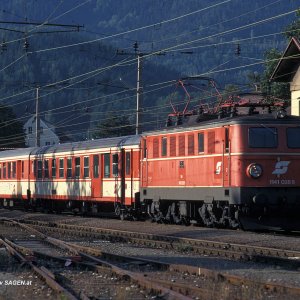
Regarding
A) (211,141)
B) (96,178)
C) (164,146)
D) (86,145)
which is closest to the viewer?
(211,141)

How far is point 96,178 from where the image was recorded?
33.3 m

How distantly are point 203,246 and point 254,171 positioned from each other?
13.7 ft

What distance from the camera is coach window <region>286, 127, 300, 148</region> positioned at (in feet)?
75.1

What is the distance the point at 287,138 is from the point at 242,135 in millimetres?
1453

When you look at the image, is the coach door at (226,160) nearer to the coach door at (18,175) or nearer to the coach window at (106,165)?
the coach window at (106,165)

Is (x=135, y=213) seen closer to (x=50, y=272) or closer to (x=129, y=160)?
(x=129, y=160)

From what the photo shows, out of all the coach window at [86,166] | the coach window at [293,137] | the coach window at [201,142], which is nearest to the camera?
the coach window at [293,137]

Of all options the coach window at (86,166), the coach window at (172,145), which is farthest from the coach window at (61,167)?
the coach window at (172,145)

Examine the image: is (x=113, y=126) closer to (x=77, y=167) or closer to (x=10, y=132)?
(x=10, y=132)

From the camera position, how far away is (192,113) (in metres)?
26.1

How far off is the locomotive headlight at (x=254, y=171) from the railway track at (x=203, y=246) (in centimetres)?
322

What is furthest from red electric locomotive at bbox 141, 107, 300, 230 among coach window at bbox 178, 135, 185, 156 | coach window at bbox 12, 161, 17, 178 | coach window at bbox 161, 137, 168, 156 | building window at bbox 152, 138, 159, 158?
coach window at bbox 12, 161, 17, 178

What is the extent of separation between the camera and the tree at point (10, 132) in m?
93.9

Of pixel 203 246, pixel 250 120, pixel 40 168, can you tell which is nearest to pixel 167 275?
pixel 203 246
